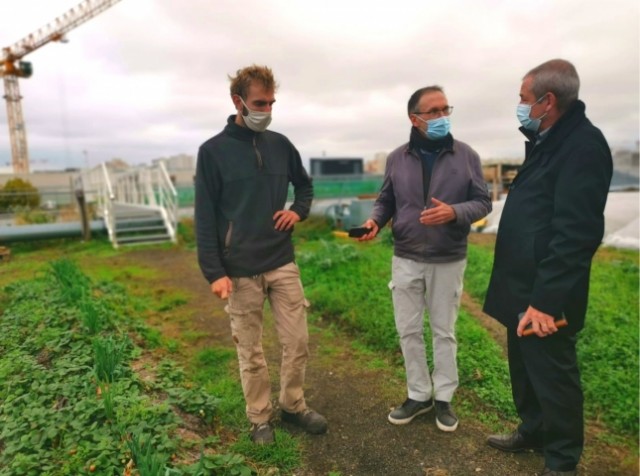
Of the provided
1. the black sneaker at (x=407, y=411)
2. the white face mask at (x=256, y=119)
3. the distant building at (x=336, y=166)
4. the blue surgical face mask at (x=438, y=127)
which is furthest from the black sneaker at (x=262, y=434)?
the distant building at (x=336, y=166)

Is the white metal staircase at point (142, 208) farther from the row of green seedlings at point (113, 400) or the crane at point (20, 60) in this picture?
the crane at point (20, 60)

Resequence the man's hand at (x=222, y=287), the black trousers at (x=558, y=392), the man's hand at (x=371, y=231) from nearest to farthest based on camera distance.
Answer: the black trousers at (x=558, y=392) < the man's hand at (x=222, y=287) < the man's hand at (x=371, y=231)

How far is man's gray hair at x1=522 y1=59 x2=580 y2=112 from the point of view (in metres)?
2.03

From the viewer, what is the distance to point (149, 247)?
1064 cm

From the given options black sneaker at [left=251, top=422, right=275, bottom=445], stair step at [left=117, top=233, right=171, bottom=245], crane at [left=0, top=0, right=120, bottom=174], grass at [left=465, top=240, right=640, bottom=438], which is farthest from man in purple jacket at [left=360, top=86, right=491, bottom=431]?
crane at [left=0, top=0, right=120, bottom=174]

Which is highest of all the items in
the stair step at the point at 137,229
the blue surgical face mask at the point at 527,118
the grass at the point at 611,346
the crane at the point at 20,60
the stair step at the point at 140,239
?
the crane at the point at 20,60

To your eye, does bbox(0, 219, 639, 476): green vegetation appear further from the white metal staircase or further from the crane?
the crane

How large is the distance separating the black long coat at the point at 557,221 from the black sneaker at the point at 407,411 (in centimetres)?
93

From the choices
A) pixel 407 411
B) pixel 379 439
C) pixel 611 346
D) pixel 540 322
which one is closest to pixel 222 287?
pixel 379 439

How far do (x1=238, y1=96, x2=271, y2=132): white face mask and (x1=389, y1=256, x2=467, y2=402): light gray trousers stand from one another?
119cm

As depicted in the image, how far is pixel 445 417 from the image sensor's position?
2770 mm

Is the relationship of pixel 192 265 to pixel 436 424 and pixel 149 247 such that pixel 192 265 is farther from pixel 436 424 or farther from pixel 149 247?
pixel 436 424

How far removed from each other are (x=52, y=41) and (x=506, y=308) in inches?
2331

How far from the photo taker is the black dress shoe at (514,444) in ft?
8.38
